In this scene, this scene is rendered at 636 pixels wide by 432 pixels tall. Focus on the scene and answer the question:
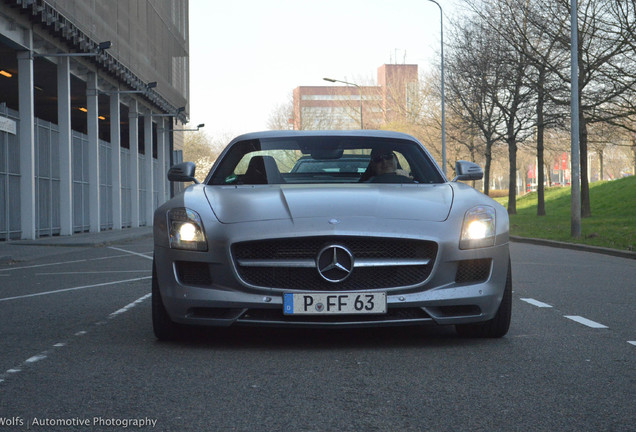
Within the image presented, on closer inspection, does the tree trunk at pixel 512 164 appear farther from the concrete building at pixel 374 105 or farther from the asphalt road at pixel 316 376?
the asphalt road at pixel 316 376

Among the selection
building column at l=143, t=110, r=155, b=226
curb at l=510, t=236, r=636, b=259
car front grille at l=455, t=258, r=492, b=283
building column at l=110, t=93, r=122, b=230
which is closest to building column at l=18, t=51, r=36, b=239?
building column at l=110, t=93, r=122, b=230

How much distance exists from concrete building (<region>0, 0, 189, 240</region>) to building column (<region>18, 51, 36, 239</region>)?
3 centimetres

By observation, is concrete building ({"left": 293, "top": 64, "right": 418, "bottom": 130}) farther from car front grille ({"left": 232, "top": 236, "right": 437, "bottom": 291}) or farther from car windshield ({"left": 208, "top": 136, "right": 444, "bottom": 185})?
car front grille ({"left": 232, "top": 236, "right": 437, "bottom": 291})

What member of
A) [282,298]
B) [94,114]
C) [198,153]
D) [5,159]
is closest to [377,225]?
[282,298]

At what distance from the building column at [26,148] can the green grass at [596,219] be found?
12691 millimetres

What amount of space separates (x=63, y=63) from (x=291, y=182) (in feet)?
71.5

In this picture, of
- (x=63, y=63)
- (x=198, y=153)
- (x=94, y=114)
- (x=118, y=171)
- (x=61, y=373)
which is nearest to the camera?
(x=61, y=373)

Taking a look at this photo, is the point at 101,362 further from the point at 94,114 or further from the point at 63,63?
the point at 94,114

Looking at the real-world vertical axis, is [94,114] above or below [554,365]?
above

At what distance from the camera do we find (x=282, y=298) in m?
5.40

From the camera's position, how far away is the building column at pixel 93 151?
3019cm

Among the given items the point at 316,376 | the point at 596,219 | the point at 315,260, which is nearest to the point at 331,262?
the point at 315,260

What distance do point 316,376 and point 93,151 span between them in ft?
88.6

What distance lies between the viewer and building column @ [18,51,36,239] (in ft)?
75.0
